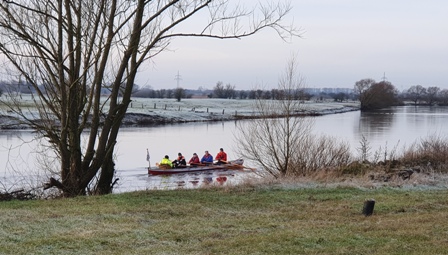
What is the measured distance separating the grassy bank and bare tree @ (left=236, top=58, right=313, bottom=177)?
26.6 ft

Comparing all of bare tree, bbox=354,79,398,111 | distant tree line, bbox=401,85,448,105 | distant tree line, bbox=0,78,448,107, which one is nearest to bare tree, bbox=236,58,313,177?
distant tree line, bbox=0,78,448,107

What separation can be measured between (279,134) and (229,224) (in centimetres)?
1221

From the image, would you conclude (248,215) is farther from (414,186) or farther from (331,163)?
(331,163)

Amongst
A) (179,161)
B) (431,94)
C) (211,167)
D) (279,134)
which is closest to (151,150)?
(179,161)

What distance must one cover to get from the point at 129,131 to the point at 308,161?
26929 mm

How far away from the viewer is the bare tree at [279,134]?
2023 centimetres

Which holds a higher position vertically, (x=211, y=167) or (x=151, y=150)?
(x=151, y=150)

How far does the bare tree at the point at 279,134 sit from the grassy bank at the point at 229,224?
26.6 ft

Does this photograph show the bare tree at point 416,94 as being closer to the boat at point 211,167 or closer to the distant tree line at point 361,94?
the distant tree line at point 361,94

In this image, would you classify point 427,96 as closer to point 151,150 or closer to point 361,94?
point 361,94

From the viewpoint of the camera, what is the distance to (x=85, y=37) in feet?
42.7

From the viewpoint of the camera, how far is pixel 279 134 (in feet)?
66.6

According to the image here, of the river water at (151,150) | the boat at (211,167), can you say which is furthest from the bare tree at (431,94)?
the boat at (211,167)

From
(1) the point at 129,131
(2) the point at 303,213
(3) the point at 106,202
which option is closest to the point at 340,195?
(2) the point at 303,213
